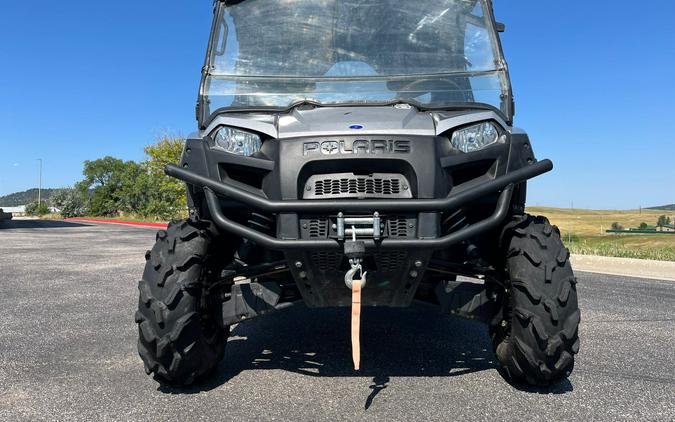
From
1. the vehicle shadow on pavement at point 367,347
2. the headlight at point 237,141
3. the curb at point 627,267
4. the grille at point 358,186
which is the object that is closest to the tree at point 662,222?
the curb at point 627,267

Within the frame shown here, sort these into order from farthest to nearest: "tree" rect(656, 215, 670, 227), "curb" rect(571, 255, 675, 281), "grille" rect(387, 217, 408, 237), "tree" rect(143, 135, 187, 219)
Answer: "tree" rect(143, 135, 187, 219) < "tree" rect(656, 215, 670, 227) < "curb" rect(571, 255, 675, 281) < "grille" rect(387, 217, 408, 237)

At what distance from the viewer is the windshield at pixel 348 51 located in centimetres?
365

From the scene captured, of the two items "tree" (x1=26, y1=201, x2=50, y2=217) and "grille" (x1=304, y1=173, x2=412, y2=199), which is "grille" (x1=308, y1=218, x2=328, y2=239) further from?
"tree" (x1=26, y1=201, x2=50, y2=217)

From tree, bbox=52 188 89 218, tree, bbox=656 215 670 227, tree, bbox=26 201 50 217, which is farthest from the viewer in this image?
tree, bbox=52 188 89 218

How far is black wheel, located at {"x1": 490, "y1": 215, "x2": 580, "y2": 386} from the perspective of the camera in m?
3.05

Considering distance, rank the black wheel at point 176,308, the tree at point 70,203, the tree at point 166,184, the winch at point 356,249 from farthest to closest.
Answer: the tree at point 70,203, the tree at point 166,184, the black wheel at point 176,308, the winch at point 356,249

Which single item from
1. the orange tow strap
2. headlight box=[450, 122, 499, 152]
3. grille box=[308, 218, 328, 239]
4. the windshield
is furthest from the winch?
the windshield

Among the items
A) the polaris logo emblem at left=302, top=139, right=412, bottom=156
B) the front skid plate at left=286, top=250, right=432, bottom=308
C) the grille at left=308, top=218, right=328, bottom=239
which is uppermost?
the polaris logo emblem at left=302, top=139, right=412, bottom=156

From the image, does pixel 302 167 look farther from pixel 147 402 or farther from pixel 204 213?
pixel 147 402

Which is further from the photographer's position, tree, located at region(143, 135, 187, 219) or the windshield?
tree, located at region(143, 135, 187, 219)

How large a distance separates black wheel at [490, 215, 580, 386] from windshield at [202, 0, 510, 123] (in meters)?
0.99

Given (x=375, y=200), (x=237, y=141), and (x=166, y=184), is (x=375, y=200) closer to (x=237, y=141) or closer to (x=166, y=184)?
(x=237, y=141)

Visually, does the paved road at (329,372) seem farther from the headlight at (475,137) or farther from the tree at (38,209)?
the tree at (38,209)

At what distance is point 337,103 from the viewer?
3.48 m
